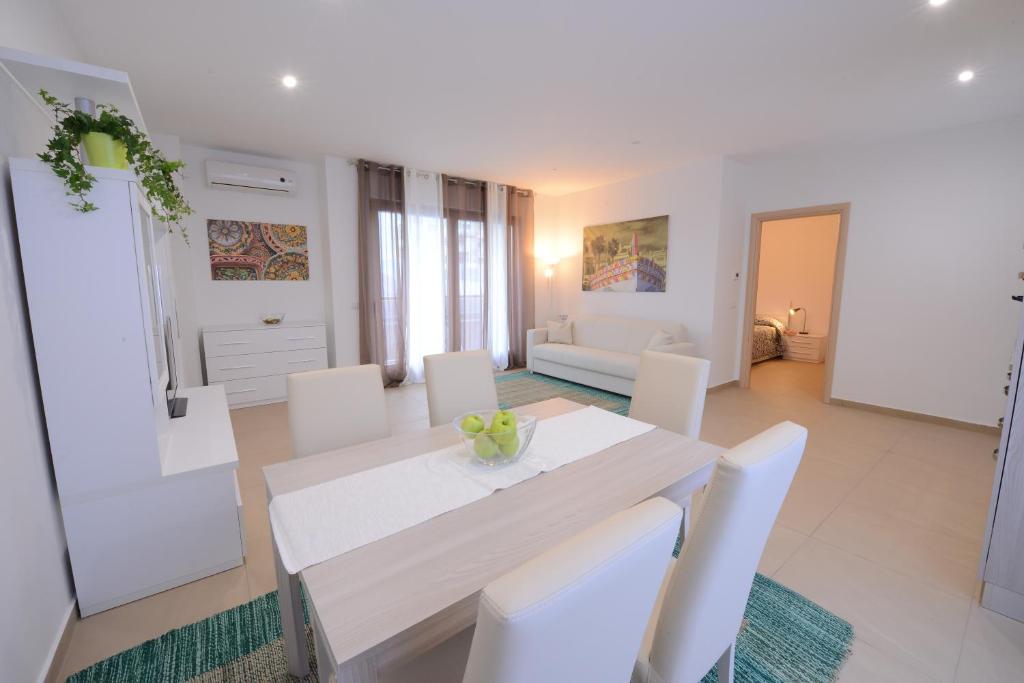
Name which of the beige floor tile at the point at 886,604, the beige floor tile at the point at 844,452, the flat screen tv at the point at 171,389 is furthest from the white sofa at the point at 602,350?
the flat screen tv at the point at 171,389

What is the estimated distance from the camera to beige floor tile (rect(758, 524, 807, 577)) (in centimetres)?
192

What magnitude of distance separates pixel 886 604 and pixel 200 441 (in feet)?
10.1

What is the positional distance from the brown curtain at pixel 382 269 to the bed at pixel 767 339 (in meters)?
5.02

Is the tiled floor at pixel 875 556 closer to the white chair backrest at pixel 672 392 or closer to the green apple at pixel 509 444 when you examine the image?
the white chair backrest at pixel 672 392

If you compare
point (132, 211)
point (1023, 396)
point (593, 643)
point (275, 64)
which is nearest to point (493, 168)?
point (275, 64)

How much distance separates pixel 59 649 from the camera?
143 centimetres

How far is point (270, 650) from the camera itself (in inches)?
58.5

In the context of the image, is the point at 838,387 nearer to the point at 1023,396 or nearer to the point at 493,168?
the point at 1023,396

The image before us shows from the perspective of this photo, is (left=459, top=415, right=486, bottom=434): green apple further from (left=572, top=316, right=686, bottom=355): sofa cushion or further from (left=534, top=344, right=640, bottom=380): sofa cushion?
(left=572, top=316, right=686, bottom=355): sofa cushion

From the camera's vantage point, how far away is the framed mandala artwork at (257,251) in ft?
14.0

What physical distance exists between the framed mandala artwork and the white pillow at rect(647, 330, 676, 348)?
3957 mm

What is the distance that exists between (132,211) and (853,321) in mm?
5488

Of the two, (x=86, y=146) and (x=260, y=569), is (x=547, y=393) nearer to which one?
(x=260, y=569)

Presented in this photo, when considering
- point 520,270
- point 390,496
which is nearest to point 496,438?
point 390,496
